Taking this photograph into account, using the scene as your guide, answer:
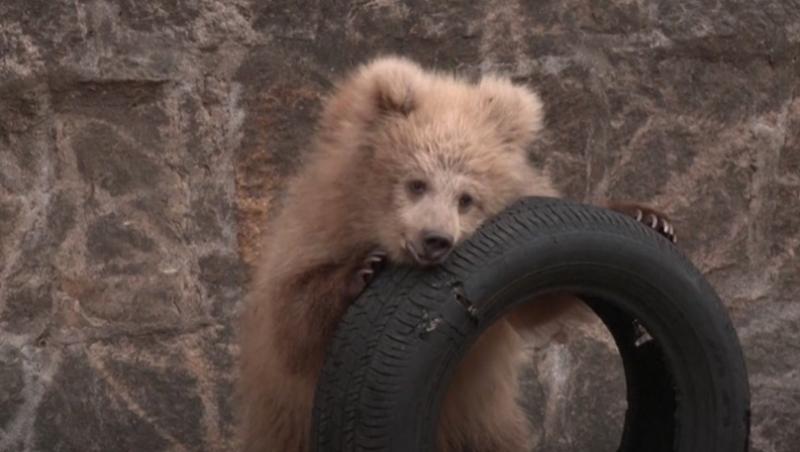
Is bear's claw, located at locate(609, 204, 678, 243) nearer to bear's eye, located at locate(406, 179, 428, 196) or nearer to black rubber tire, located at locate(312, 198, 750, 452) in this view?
black rubber tire, located at locate(312, 198, 750, 452)

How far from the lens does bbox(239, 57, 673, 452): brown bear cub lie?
190 inches

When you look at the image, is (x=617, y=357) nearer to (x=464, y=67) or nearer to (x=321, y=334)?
(x=464, y=67)

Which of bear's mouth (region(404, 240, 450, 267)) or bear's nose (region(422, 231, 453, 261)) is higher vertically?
bear's nose (region(422, 231, 453, 261))

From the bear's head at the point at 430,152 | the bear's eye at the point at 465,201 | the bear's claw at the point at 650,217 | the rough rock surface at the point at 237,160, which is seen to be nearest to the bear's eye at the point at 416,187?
the bear's head at the point at 430,152

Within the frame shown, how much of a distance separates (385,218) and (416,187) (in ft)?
0.43

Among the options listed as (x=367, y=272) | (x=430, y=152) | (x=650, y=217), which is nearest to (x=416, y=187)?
(x=430, y=152)

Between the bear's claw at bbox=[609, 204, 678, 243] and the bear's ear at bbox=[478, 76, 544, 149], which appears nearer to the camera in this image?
the bear's ear at bbox=[478, 76, 544, 149]

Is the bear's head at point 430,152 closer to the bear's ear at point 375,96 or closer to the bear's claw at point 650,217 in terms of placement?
the bear's ear at point 375,96

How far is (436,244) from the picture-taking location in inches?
182

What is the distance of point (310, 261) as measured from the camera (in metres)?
4.98

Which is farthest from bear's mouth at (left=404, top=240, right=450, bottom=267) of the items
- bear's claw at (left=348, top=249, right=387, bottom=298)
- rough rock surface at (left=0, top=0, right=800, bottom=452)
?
rough rock surface at (left=0, top=0, right=800, bottom=452)

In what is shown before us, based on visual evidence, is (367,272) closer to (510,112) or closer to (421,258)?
(421,258)

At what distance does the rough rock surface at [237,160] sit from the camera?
5.91 m

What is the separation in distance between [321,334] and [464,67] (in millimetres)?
1615
